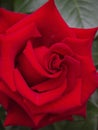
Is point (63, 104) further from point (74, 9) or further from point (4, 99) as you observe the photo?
point (74, 9)

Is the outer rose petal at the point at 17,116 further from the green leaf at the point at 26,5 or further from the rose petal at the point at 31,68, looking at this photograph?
the green leaf at the point at 26,5

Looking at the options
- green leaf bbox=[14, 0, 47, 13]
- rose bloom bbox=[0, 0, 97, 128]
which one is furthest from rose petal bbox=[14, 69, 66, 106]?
green leaf bbox=[14, 0, 47, 13]

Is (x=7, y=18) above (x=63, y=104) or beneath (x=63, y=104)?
above

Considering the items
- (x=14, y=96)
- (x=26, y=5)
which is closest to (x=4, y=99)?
(x=14, y=96)

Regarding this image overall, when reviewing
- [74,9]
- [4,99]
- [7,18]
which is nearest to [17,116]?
[4,99]

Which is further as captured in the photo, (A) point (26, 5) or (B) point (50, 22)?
(A) point (26, 5)

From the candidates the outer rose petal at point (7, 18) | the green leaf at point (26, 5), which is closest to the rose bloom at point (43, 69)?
the outer rose petal at point (7, 18)

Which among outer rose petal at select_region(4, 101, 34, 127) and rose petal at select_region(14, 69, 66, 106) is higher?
rose petal at select_region(14, 69, 66, 106)

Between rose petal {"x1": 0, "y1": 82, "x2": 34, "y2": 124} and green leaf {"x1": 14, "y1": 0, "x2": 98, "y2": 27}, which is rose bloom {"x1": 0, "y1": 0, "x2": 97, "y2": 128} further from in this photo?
green leaf {"x1": 14, "y1": 0, "x2": 98, "y2": 27}

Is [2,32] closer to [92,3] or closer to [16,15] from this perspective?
[16,15]
